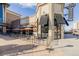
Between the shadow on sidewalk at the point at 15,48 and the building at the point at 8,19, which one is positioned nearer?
the shadow on sidewalk at the point at 15,48

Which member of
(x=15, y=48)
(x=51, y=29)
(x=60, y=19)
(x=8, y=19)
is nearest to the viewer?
(x=51, y=29)

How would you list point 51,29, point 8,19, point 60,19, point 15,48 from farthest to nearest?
point 60,19 → point 8,19 → point 15,48 → point 51,29

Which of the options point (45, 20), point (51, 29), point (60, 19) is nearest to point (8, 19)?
point (45, 20)

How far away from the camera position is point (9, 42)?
4.33 meters

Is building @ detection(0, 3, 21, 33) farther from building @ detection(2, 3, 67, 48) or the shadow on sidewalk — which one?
the shadow on sidewalk

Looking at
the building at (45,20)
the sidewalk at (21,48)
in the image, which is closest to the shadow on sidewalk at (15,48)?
the sidewalk at (21,48)

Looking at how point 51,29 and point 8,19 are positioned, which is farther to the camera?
point 8,19

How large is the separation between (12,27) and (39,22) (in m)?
0.87

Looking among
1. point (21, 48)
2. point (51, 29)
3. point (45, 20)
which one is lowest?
point (21, 48)

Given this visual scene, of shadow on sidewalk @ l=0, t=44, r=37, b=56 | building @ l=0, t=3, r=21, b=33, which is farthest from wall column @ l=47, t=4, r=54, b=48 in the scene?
building @ l=0, t=3, r=21, b=33

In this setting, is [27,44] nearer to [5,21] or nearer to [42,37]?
[42,37]

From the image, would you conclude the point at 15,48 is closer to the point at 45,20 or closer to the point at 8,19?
the point at 8,19

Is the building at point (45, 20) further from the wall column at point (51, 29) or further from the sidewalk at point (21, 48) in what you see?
the sidewalk at point (21, 48)

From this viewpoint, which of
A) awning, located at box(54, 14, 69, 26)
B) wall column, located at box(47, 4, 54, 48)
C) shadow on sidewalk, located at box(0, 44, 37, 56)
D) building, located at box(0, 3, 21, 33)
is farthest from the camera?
awning, located at box(54, 14, 69, 26)
